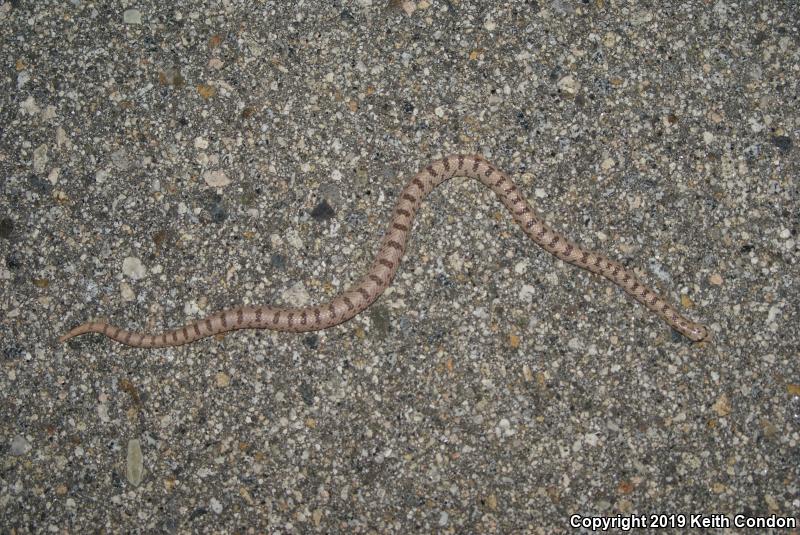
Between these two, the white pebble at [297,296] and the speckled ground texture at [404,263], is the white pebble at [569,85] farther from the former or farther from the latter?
the white pebble at [297,296]

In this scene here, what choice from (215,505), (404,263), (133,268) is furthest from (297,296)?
(215,505)

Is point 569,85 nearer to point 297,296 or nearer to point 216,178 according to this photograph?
point 297,296

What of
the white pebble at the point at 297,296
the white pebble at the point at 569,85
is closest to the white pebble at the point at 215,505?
the white pebble at the point at 297,296

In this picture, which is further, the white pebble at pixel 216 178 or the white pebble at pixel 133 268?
the white pebble at pixel 216 178

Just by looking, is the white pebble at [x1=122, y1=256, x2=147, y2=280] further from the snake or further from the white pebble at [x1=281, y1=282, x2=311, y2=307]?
the white pebble at [x1=281, y1=282, x2=311, y2=307]

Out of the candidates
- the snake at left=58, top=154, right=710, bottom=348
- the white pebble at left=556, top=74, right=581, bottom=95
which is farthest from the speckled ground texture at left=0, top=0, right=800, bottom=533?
the snake at left=58, top=154, right=710, bottom=348

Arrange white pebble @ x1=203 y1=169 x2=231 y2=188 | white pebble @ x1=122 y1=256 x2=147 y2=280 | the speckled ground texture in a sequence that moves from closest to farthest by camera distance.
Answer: the speckled ground texture → white pebble @ x1=122 y1=256 x2=147 y2=280 → white pebble @ x1=203 y1=169 x2=231 y2=188

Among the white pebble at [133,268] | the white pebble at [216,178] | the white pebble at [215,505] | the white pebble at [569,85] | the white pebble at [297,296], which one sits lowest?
the white pebble at [215,505]
